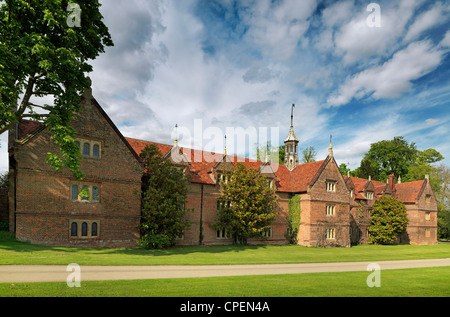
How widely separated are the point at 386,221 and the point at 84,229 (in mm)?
38071

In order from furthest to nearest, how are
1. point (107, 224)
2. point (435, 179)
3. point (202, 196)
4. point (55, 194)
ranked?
point (435, 179), point (202, 196), point (107, 224), point (55, 194)

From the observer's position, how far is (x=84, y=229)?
75.3ft

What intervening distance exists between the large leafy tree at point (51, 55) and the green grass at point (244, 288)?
395 inches

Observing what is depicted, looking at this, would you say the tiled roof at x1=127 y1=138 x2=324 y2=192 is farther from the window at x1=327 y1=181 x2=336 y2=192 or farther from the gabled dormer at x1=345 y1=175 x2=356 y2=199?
the gabled dormer at x1=345 y1=175 x2=356 y2=199

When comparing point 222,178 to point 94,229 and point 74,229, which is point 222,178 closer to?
point 94,229

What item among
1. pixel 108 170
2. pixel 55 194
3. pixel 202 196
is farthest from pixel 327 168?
pixel 55 194

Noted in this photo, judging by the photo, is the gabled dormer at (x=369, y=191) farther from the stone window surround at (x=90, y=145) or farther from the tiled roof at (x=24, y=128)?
the tiled roof at (x=24, y=128)

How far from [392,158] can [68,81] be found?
76.1 meters

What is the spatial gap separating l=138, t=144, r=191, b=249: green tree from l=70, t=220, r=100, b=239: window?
330 centimetres

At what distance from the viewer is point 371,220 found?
143 feet

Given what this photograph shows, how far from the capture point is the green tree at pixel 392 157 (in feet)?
243
